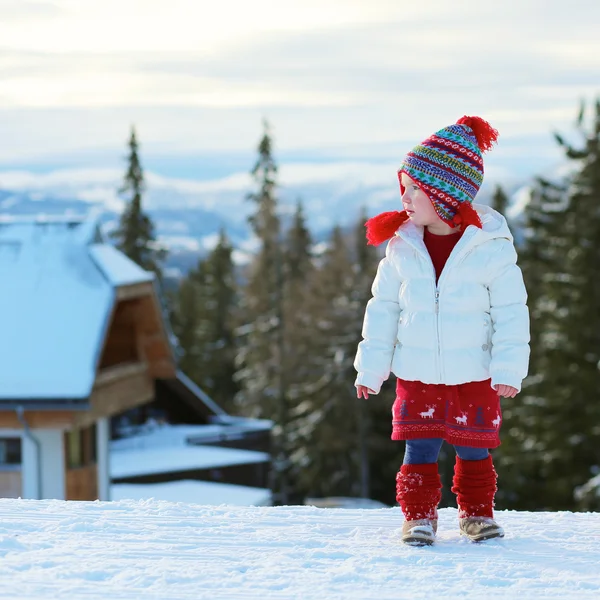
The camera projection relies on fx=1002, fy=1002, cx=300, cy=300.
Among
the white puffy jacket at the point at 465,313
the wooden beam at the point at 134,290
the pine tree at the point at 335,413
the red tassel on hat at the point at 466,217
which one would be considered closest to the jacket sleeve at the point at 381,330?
the white puffy jacket at the point at 465,313

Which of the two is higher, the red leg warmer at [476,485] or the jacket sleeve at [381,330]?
the jacket sleeve at [381,330]

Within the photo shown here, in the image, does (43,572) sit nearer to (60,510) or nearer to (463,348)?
(60,510)

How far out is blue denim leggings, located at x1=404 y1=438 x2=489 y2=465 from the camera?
4.60 m

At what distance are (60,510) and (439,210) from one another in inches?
95.3

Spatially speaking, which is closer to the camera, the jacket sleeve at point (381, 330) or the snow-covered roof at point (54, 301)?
the jacket sleeve at point (381, 330)

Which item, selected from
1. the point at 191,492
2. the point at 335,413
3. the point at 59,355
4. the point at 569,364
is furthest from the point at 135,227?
the point at 59,355

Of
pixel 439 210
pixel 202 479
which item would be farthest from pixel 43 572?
pixel 202 479

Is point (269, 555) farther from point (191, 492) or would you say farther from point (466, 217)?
point (191, 492)

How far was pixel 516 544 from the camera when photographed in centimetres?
461

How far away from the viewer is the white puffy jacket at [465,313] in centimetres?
444

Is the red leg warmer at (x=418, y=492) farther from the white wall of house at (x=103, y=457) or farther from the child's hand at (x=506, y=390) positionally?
the white wall of house at (x=103, y=457)

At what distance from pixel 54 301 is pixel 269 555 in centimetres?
1159

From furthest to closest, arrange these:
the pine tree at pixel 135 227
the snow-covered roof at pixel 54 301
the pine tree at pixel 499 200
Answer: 1. the pine tree at pixel 499 200
2. the pine tree at pixel 135 227
3. the snow-covered roof at pixel 54 301

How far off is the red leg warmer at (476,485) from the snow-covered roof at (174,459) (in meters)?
14.2
